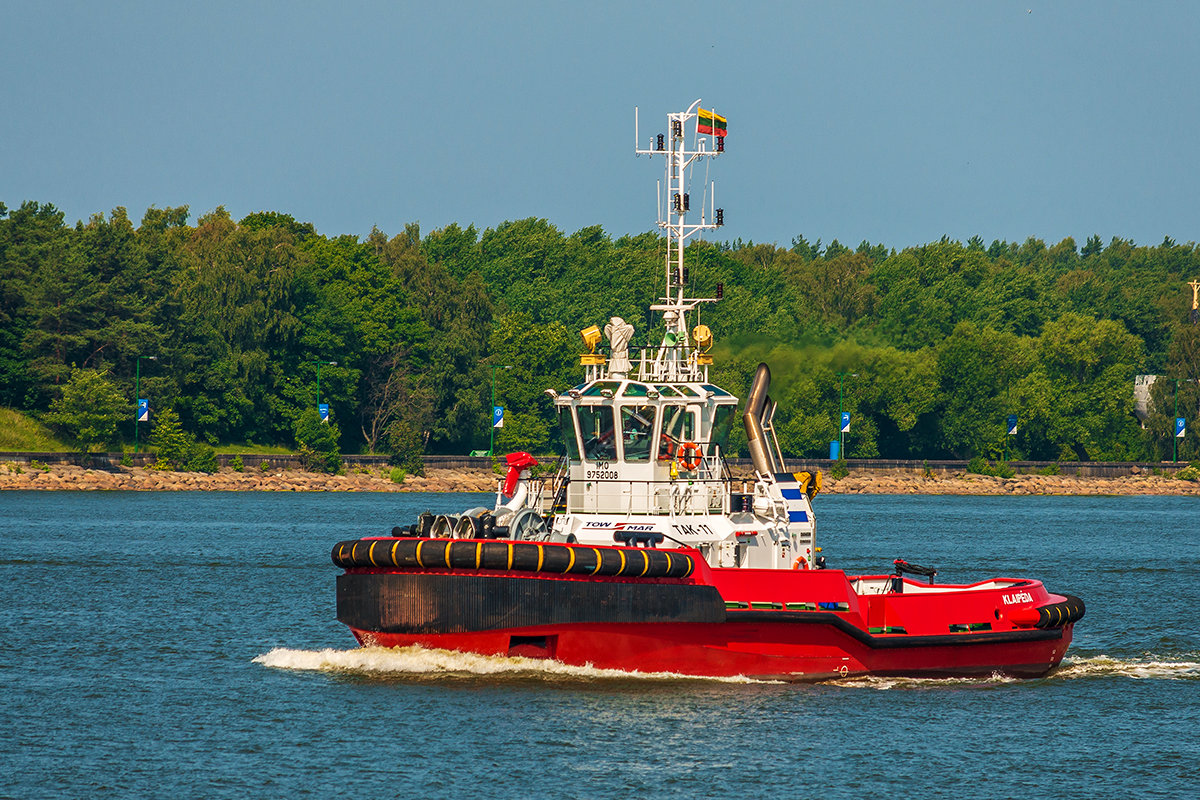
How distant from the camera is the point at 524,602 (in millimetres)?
23062

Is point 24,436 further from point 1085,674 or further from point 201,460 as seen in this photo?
point 1085,674

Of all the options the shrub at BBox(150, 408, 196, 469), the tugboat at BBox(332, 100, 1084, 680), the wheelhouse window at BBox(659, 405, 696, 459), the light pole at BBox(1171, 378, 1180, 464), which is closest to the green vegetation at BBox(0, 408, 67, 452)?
the shrub at BBox(150, 408, 196, 469)

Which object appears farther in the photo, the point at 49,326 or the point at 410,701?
the point at 49,326

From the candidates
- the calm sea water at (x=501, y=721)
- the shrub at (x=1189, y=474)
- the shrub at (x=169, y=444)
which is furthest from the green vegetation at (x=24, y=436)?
the shrub at (x=1189, y=474)

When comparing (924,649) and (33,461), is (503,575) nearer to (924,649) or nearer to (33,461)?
(924,649)

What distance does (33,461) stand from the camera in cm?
8681

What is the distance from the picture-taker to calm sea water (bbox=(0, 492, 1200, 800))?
1944 centimetres

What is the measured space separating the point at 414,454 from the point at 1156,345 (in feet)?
253

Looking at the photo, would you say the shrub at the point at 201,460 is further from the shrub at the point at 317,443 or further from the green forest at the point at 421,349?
the shrub at the point at 317,443

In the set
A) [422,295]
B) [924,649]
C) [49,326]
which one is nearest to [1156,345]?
[422,295]

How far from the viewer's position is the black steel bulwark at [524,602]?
22984 millimetres

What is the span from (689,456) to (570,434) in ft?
6.85

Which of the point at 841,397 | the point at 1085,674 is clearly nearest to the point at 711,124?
the point at 1085,674

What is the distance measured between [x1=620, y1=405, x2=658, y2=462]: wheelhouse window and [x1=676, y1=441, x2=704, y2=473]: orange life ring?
0.53 meters
